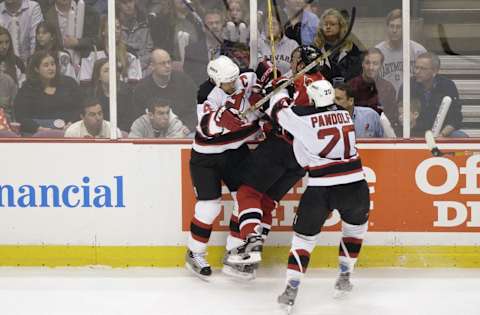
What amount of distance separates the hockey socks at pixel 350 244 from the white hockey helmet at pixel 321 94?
60cm

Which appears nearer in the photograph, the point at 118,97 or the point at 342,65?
the point at 342,65

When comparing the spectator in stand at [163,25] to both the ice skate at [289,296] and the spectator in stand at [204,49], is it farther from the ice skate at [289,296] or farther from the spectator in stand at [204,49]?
the ice skate at [289,296]

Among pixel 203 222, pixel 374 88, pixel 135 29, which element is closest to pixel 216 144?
pixel 203 222

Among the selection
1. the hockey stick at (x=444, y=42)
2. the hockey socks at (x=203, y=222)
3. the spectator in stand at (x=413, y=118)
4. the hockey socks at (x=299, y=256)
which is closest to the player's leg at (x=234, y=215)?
the hockey socks at (x=203, y=222)

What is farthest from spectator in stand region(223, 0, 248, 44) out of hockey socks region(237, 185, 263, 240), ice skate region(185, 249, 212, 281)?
ice skate region(185, 249, 212, 281)

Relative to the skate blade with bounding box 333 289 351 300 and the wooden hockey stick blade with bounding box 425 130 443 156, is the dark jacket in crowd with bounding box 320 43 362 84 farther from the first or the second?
the skate blade with bounding box 333 289 351 300

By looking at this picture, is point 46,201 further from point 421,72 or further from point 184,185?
point 421,72

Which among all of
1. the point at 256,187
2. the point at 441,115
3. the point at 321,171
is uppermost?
the point at 441,115

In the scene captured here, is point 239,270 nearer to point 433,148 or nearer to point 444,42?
point 433,148

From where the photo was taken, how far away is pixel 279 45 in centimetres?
501

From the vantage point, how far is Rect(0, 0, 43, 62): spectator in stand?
5066 millimetres

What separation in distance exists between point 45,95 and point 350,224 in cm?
172

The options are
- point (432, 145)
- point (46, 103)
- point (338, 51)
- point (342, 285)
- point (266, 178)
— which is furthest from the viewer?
point (46, 103)

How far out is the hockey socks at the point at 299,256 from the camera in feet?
14.6
